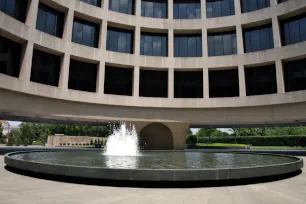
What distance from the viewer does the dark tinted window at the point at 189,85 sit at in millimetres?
31891

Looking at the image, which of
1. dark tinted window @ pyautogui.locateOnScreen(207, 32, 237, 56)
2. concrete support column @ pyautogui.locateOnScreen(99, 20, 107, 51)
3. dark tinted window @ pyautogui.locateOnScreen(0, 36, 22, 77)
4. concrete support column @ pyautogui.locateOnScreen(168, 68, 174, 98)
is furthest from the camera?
dark tinted window @ pyautogui.locateOnScreen(207, 32, 237, 56)

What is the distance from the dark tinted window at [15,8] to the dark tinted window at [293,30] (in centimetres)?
2850

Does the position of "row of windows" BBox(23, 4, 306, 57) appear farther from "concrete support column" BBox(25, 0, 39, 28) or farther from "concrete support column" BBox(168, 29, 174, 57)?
"concrete support column" BBox(25, 0, 39, 28)

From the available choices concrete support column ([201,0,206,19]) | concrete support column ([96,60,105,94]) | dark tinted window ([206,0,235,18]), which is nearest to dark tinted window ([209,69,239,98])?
concrete support column ([201,0,206,19])

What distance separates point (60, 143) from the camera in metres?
53.8

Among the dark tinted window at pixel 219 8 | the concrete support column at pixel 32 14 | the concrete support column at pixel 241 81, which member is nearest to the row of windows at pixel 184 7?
the dark tinted window at pixel 219 8

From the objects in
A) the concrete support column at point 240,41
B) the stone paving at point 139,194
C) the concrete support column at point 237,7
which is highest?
the concrete support column at point 237,7

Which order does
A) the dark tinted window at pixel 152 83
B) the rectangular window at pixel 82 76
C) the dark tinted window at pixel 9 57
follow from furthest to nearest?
the dark tinted window at pixel 152 83 < the rectangular window at pixel 82 76 < the dark tinted window at pixel 9 57

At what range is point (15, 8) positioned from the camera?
23219 mm

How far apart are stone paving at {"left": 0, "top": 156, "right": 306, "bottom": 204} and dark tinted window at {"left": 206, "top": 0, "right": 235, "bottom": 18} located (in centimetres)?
2724

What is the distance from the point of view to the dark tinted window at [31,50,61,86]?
81.8 feet

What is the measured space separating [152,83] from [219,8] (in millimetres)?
13273

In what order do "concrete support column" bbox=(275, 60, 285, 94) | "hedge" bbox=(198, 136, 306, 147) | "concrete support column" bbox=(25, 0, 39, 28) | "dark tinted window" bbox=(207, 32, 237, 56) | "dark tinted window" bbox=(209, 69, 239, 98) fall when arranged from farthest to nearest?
"hedge" bbox=(198, 136, 306, 147) → "dark tinted window" bbox=(209, 69, 239, 98) → "dark tinted window" bbox=(207, 32, 237, 56) → "concrete support column" bbox=(275, 60, 285, 94) → "concrete support column" bbox=(25, 0, 39, 28)

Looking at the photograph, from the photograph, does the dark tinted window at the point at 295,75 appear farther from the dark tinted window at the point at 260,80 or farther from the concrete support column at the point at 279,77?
the concrete support column at the point at 279,77
